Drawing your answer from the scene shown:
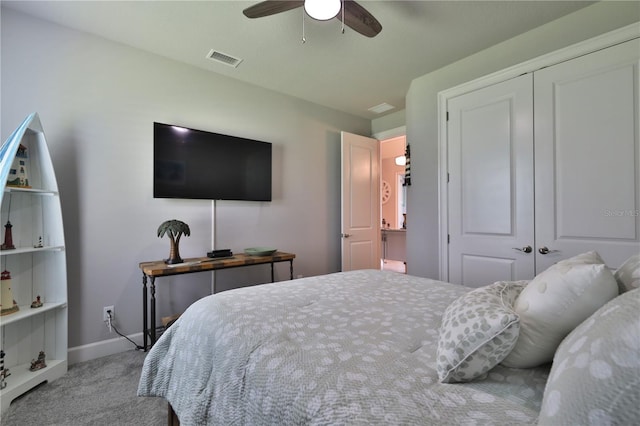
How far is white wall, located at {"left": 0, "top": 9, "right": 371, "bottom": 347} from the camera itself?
213cm

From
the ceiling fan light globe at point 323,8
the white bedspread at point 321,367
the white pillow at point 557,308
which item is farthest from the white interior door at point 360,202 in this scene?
the white pillow at point 557,308

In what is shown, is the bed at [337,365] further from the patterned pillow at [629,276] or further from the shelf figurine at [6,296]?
the shelf figurine at [6,296]

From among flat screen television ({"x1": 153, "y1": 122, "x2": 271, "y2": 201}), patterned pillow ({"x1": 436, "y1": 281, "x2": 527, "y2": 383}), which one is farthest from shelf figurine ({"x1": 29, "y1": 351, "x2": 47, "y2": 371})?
patterned pillow ({"x1": 436, "y1": 281, "x2": 527, "y2": 383})

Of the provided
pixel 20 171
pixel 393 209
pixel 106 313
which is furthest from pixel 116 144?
pixel 393 209

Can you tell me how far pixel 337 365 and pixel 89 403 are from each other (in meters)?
1.84

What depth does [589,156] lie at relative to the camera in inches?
80.0

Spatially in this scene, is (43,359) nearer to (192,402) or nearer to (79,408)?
(79,408)

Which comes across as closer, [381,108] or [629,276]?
[629,276]

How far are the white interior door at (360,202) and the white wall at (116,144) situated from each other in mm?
1124

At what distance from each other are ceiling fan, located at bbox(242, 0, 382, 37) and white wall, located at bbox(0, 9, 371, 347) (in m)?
1.40

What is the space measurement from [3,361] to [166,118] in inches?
82.0

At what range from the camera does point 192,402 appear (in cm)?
103

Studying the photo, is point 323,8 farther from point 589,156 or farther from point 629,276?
point 589,156

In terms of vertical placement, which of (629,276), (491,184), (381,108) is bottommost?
(629,276)
